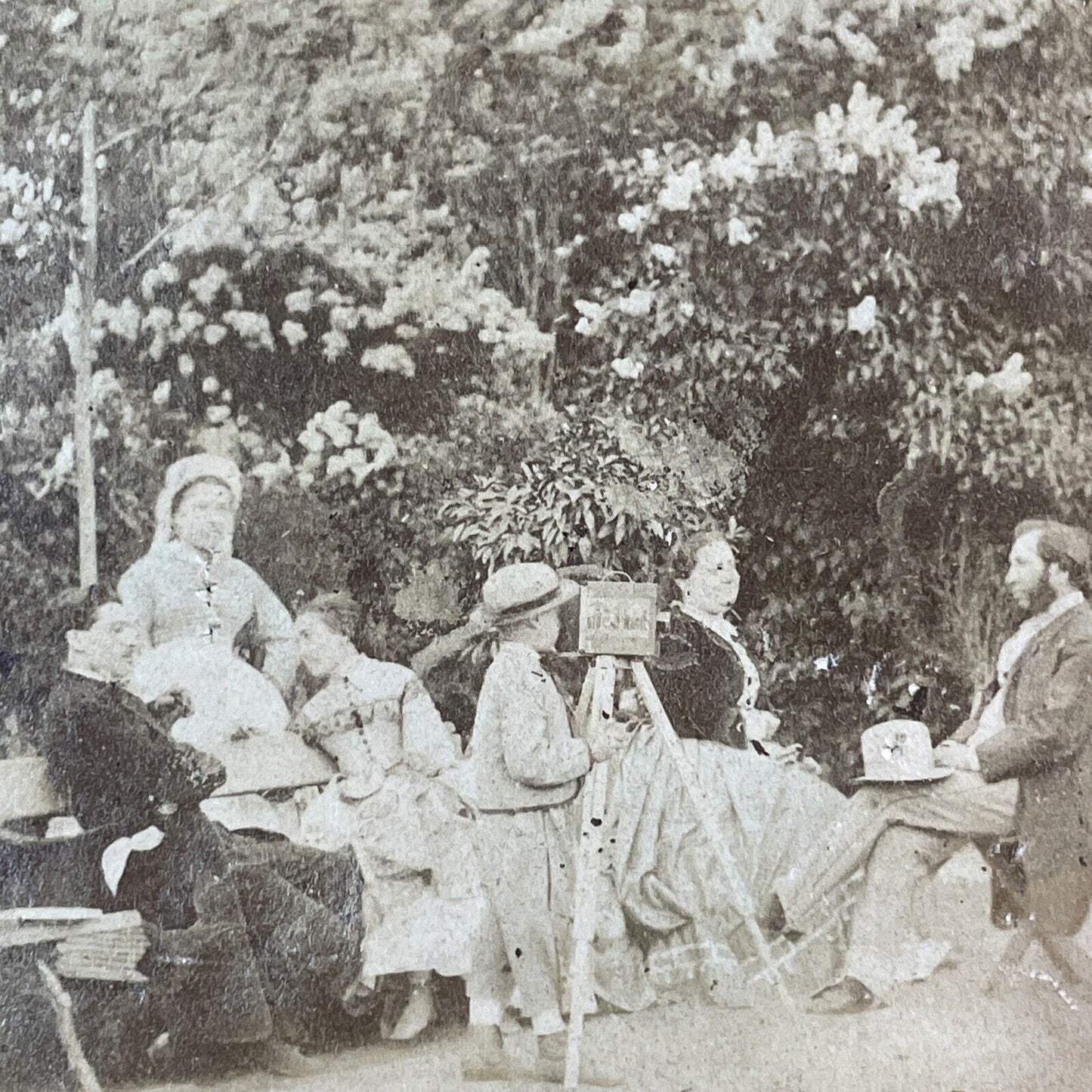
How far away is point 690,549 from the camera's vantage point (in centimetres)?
372

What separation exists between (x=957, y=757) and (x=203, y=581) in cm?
245

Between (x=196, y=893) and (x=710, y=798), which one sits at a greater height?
(x=710, y=798)

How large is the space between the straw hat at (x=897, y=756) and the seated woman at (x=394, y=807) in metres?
1.28

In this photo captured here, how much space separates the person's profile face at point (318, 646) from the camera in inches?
144

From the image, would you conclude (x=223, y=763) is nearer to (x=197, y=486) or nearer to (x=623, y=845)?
(x=197, y=486)

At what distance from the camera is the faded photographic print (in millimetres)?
3516

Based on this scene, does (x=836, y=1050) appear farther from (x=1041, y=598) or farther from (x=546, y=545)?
(x=546, y=545)

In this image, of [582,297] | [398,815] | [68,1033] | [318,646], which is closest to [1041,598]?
[582,297]

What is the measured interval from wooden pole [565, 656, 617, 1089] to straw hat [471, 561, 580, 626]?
0.95 ft

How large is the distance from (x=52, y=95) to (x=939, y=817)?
3.70 m

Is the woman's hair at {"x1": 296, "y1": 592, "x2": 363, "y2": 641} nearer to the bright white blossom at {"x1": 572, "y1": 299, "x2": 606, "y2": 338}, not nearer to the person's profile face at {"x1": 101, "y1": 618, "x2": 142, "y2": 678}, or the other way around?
the person's profile face at {"x1": 101, "y1": 618, "x2": 142, "y2": 678}

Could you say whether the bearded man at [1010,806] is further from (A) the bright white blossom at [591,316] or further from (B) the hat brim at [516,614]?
(A) the bright white blossom at [591,316]

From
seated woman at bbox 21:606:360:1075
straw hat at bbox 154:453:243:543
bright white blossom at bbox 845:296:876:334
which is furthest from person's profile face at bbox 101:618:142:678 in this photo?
bright white blossom at bbox 845:296:876:334

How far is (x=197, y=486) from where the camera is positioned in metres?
3.69
